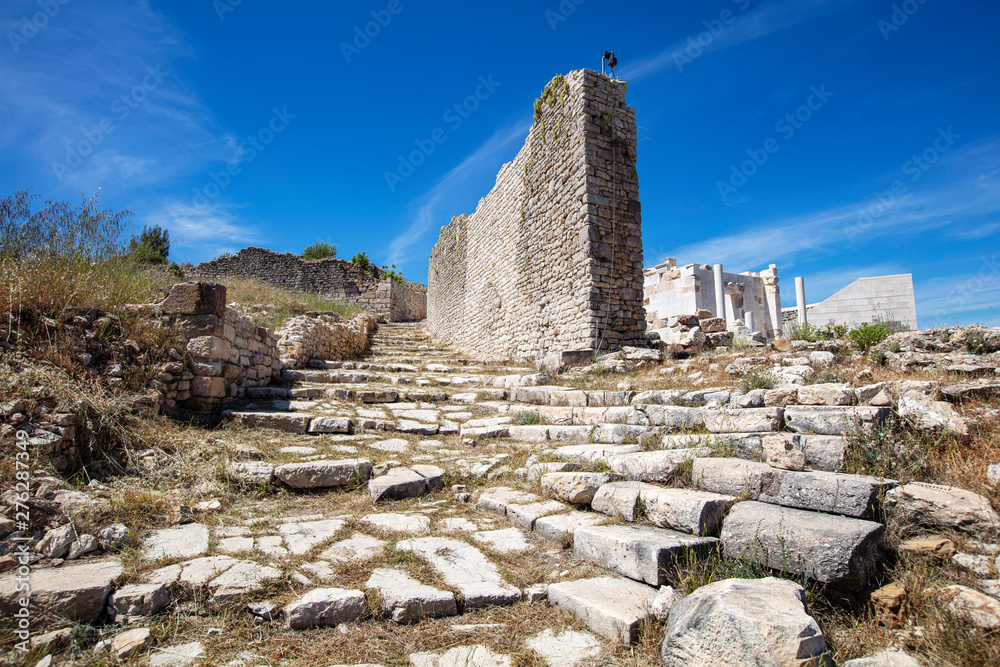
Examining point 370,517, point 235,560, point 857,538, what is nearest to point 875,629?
point 857,538

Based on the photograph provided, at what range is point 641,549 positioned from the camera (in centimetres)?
228

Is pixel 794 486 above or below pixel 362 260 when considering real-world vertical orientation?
below

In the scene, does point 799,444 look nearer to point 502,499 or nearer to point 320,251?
point 502,499

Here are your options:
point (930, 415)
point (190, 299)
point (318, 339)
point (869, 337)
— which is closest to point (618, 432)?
point (930, 415)

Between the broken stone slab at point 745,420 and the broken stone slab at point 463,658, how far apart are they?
2.38m

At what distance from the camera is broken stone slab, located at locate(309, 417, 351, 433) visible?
16.8 feet

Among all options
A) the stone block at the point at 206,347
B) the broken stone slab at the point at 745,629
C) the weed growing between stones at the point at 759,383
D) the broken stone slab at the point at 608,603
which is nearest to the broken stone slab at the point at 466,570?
the broken stone slab at the point at 608,603

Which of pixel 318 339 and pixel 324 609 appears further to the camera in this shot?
pixel 318 339

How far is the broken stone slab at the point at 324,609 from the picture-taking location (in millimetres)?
2049

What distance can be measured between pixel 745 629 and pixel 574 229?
23.6 ft

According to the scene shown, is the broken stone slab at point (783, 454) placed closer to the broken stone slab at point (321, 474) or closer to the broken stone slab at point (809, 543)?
the broken stone slab at point (809, 543)

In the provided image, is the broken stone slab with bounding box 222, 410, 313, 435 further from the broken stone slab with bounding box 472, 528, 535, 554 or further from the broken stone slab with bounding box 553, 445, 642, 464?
the broken stone slab with bounding box 472, 528, 535, 554

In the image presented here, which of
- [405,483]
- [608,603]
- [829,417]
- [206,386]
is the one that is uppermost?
[206,386]

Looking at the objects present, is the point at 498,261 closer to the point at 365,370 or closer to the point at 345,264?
the point at 365,370
